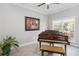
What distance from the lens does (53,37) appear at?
2.22 m

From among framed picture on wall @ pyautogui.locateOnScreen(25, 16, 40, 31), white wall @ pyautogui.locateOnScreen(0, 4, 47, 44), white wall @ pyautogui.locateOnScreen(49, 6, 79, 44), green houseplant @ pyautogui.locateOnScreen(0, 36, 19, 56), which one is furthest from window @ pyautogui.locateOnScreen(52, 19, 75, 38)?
green houseplant @ pyautogui.locateOnScreen(0, 36, 19, 56)

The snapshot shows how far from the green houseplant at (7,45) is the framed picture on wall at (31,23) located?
1.20 ft

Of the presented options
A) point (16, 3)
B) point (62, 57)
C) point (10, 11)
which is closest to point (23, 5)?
point (16, 3)

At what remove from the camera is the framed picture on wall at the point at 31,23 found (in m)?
2.22

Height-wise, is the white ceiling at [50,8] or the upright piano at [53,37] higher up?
the white ceiling at [50,8]

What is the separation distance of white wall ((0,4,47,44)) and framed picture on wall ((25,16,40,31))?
63 mm

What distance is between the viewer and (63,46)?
2.16 metres

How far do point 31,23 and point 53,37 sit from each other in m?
0.55

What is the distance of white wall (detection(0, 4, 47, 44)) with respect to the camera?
206 cm

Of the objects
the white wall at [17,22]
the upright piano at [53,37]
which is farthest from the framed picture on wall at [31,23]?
the upright piano at [53,37]

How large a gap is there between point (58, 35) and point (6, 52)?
43.2 inches

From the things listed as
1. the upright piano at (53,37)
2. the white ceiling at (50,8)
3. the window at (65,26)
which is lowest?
the upright piano at (53,37)

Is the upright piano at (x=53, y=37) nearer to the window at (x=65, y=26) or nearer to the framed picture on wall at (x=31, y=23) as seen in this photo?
the window at (x=65, y=26)

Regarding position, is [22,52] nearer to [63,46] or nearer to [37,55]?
[37,55]
